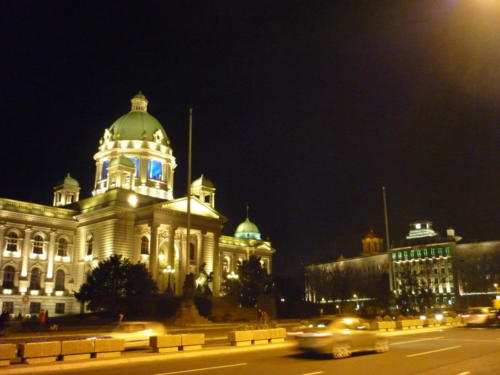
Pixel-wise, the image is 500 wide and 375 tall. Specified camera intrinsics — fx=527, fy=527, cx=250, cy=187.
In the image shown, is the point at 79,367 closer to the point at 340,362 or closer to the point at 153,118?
the point at 340,362

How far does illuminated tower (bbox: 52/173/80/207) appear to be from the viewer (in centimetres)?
8938

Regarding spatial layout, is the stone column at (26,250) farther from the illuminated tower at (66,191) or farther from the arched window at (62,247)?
the illuminated tower at (66,191)

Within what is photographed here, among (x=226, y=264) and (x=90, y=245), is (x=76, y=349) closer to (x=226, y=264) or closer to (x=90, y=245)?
(x=90, y=245)

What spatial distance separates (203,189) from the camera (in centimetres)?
9550

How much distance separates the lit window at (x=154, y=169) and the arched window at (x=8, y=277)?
2715 centimetres

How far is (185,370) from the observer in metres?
16.7

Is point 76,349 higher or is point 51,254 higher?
point 51,254

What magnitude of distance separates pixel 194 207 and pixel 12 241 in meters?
25.7

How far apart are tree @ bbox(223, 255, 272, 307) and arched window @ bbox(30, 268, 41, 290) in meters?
27.3

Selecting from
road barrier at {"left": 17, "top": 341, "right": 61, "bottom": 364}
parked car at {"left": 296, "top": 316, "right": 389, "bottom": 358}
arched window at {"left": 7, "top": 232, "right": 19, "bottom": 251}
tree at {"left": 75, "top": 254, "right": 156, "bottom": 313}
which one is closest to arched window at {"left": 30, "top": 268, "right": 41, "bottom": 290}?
arched window at {"left": 7, "top": 232, "right": 19, "bottom": 251}

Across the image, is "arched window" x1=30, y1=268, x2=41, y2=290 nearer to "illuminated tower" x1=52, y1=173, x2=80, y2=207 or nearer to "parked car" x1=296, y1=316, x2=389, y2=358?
"illuminated tower" x1=52, y1=173, x2=80, y2=207

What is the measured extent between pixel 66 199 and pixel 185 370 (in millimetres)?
78537

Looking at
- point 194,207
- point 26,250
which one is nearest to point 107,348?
point 26,250

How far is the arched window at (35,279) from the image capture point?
7162cm
